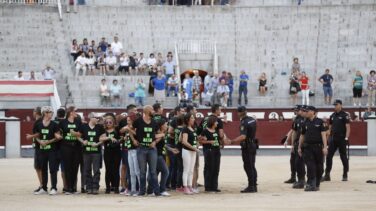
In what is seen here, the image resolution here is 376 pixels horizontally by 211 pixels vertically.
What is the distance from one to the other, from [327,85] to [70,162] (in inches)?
833

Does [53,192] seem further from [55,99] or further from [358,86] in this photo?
[358,86]

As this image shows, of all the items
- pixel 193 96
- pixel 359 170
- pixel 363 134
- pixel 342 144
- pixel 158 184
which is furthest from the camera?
pixel 193 96

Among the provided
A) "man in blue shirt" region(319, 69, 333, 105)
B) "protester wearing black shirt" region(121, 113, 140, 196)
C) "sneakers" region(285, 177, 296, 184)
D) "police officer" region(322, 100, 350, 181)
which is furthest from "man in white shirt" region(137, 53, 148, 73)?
"protester wearing black shirt" region(121, 113, 140, 196)

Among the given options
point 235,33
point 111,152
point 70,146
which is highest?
point 235,33

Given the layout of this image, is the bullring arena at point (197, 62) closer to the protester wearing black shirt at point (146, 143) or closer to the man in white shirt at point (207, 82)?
the man in white shirt at point (207, 82)

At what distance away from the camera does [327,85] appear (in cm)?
4300

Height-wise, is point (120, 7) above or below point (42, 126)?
above

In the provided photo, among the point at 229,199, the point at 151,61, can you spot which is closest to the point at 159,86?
the point at 151,61

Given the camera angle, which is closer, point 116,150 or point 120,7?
point 116,150

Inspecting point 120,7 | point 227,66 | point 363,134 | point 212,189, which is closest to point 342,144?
point 212,189

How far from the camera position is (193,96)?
140 feet

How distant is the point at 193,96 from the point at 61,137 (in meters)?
19.5

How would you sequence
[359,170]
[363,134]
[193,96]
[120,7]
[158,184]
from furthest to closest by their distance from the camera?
[120,7], [193,96], [363,134], [359,170], [158,184]

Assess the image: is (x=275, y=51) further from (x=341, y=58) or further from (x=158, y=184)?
(x=158, y=184)
